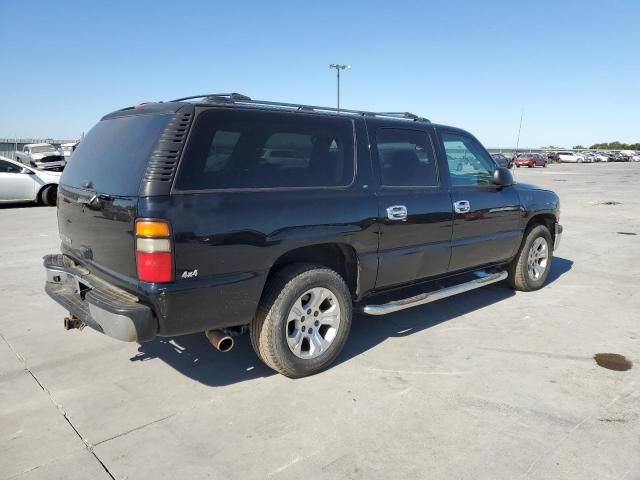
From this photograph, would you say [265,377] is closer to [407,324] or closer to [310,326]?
[310,326]

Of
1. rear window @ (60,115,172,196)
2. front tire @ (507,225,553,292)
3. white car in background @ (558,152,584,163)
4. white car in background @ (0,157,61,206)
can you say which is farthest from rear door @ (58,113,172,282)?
white car in background @ (558,152,584,163)

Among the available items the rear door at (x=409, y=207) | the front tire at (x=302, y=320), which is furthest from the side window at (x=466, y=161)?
the front tire at (x=302, y=320)

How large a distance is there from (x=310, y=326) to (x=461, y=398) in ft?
3.72

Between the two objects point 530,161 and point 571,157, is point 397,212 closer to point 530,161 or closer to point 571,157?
point 530,161

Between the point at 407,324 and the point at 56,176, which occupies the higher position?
the point at 56,176

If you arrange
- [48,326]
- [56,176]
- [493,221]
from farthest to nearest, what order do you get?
[56,176]
[493,221]
[48,326]

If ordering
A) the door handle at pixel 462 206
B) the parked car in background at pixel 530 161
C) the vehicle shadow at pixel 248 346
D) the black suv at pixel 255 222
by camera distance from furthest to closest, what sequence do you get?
1. the parked car in background at pixel 530 161
2. the door handle at pixel 462 206
3. the vehicle shadow at pixel 248 346
4. the black suv at pixel 255 222

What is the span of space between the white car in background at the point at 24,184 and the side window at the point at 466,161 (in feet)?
36.6

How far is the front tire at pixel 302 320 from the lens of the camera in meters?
3.32

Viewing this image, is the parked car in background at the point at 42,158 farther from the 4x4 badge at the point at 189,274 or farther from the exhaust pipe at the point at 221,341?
the 4x4 badge at the point at 189,274

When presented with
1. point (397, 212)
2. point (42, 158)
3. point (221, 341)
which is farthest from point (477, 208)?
point (42, 158)

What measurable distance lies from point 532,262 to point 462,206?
183cm

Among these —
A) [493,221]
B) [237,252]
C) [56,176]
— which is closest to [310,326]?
[237,252]

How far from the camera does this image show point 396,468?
2557 millimetres
